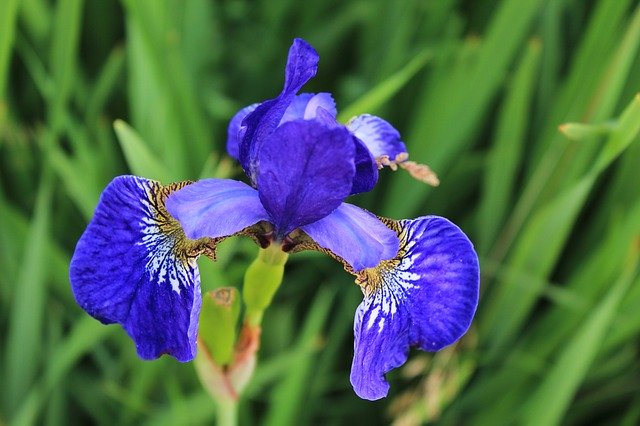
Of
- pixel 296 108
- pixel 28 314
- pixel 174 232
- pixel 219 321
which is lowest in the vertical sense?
pixel 28 314

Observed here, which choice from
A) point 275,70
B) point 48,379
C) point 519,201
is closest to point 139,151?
point 48,379

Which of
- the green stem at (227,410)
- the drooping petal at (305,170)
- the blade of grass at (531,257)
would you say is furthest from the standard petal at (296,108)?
the blade of grass at (531,257)

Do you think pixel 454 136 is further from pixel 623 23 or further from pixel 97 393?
pixel 97 393

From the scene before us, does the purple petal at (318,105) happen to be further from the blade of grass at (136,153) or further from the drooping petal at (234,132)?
the blade of grass at (136,153)

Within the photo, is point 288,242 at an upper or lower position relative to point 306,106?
lower

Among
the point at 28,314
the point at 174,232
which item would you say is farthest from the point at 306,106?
the point at 28,314

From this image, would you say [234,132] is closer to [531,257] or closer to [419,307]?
[419,307]
